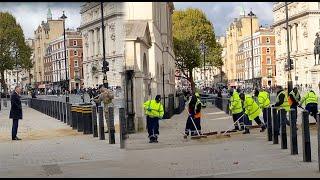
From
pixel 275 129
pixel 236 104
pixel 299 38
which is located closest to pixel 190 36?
pixel 299 38

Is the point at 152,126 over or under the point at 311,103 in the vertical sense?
under

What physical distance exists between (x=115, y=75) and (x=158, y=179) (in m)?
4.00

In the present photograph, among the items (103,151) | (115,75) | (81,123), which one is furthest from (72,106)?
(115,75)

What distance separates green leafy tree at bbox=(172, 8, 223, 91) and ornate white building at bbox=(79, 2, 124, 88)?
65.6 meters

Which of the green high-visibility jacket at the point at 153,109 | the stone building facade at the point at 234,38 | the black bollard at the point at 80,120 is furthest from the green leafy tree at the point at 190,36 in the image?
the green high-visibility jacket at the point at 153,109

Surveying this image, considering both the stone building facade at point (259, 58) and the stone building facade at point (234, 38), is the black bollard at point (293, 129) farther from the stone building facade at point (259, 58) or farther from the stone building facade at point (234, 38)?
the stone building facade at point (259, 58)

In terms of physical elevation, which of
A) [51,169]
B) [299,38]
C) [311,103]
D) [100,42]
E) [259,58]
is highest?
[299,38]

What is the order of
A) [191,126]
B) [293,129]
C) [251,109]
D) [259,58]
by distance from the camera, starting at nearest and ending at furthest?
[293,129] < [191,126] < [251,109] < [259,58]

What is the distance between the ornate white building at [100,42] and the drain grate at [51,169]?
6.80ft

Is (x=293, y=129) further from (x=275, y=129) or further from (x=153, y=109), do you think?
(x=153, y=109)

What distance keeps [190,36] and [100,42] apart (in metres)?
69.7

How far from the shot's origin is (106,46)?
1076 cm

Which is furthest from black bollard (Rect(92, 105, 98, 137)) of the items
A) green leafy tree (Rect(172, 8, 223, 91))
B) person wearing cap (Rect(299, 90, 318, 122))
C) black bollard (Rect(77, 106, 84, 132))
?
green leafy tree (Rect(172, 8, 223, 91))

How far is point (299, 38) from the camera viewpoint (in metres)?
114
